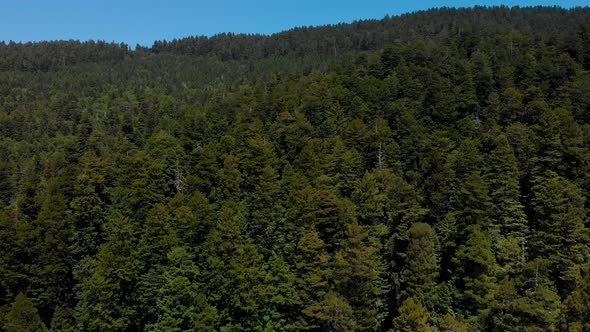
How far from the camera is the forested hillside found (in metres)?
48.8

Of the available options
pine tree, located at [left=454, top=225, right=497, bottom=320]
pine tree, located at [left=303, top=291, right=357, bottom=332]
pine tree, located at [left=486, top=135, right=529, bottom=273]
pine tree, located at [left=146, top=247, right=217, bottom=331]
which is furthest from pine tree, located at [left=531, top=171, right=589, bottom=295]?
pine tree, located at [left=146, top=247, right=217, bottom=331]

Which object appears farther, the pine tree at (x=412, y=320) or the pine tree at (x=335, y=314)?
the pine tree at (x=335, y=314)

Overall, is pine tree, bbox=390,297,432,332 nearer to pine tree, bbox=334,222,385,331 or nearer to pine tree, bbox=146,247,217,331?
pine tree, bbox=334,222,385,331

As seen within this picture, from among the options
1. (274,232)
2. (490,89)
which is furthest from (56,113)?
(490,89)

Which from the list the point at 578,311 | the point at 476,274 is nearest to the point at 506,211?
the point at 476,274

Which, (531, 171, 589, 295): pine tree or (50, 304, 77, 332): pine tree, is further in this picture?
(50, 304, 77, 332): pine tree

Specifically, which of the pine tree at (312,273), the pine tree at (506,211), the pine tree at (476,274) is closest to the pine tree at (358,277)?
the pine tree at (312,273)

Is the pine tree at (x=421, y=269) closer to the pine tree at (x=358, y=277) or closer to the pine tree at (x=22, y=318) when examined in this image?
the pine tree at (x=358, y=277)

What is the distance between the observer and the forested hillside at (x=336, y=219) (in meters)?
48.8

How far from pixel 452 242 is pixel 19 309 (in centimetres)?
4835

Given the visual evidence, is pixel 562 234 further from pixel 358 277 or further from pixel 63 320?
pixel 63 320

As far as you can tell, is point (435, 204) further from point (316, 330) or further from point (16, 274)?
point (16, 274)

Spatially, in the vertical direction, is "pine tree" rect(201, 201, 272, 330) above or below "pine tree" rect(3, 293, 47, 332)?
above

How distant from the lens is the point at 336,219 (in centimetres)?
5491
